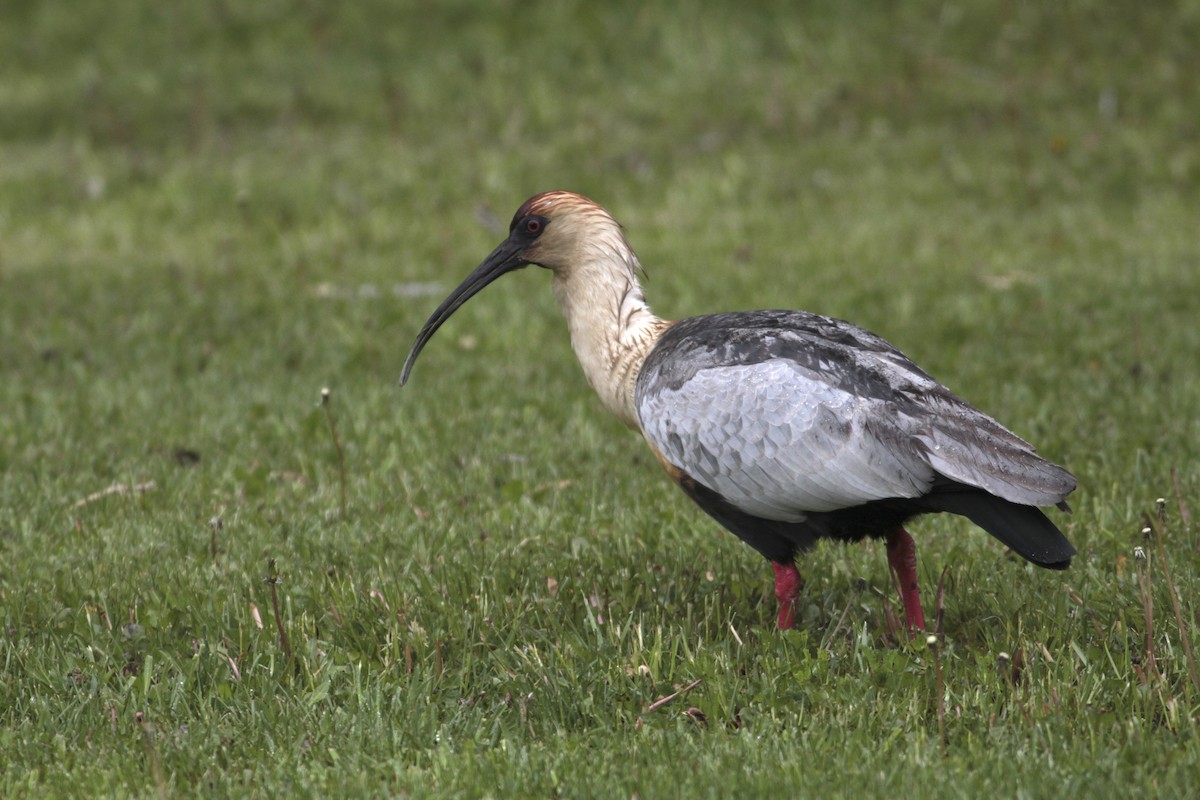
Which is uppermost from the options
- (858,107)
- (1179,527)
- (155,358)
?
(858,107)

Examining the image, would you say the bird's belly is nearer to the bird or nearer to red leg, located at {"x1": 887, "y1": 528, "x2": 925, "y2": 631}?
the bird

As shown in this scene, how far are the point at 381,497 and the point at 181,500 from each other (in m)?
0.78

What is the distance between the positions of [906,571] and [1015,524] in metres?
0.57

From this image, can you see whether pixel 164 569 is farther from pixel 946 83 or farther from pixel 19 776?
pixel 946 83

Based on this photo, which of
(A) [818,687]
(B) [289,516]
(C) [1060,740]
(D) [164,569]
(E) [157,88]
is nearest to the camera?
(C) [1060,740]

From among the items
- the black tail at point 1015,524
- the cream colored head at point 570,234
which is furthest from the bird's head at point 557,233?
the black tail at point 1015,524

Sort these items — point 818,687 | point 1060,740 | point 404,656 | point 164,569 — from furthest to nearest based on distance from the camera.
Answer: point 164,569
point 404,656
point 818,687
point 1060,740

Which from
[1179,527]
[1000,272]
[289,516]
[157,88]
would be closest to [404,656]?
[289,516]

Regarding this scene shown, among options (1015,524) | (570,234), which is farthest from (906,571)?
(570,234)

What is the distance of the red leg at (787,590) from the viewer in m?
4.28

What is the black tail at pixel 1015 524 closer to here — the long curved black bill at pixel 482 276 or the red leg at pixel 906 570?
the red leg at pixel 906 570

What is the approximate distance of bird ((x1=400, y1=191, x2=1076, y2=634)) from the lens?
3.80 meters

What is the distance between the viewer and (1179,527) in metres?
4.84

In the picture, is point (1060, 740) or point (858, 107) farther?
point (858, 107)
